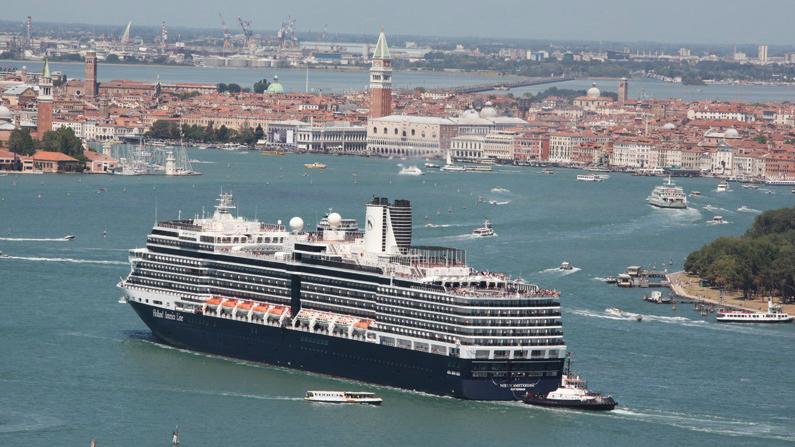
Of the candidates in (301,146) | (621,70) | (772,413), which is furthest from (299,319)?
(621,70)

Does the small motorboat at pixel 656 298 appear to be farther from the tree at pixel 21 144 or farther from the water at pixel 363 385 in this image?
the tree at pixel 21 144

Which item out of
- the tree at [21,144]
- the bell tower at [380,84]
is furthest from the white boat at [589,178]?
the bell tower at [380,84]

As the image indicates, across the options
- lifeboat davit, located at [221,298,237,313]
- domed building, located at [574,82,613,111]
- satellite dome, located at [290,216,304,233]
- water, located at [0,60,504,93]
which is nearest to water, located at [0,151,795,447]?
lifeboat davit, located at [221,298,237,313]

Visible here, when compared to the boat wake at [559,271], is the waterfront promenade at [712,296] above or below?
below

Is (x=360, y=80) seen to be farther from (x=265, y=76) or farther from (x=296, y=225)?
(x=296, y=225)

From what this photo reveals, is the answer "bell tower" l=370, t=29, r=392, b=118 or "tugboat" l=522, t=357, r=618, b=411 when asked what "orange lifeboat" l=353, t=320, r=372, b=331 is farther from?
"bell tower" l=370, t=29, r=392, b=118

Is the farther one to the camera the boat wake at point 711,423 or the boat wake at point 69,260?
the boat wake at point 69,260
